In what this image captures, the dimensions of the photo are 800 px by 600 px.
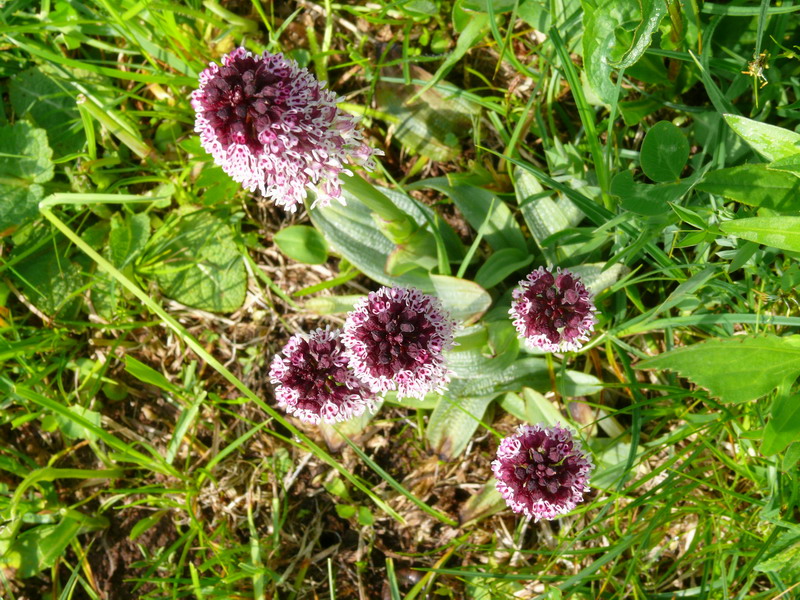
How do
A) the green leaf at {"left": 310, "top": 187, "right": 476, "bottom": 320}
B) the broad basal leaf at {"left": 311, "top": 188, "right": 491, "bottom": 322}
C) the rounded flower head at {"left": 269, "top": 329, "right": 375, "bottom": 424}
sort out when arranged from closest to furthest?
the rounded flower head at {"left": 269, "top": 329, "right": 375, "bottom": 424} → the broad basal leaf at {"left": 311, "top": 188, "right": 491, "bottom": 322} → the green leaf at {"left": 310, "top": 187, "right": 476, "bottom": 320}

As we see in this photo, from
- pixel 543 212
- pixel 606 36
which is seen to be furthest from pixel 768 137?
pixel 543 212

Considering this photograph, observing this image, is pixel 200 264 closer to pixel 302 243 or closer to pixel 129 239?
pixel 129 239

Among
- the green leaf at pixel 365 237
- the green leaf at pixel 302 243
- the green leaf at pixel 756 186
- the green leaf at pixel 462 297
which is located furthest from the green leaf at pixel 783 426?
the green leaf at pixel 302 243

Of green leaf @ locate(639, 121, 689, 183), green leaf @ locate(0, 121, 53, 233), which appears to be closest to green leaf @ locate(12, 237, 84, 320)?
green leaf @ locate(0, 121, 53, 233)

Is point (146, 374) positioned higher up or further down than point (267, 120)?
further down

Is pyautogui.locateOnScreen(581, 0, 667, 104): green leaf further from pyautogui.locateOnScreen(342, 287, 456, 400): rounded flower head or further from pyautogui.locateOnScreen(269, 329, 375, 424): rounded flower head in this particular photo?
pyautogui.locateOnScreen(269, 329, 375, 424): rounded flower head

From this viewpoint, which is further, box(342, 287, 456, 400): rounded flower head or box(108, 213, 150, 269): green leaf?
box(108, 213, 150, 269): green leaf
